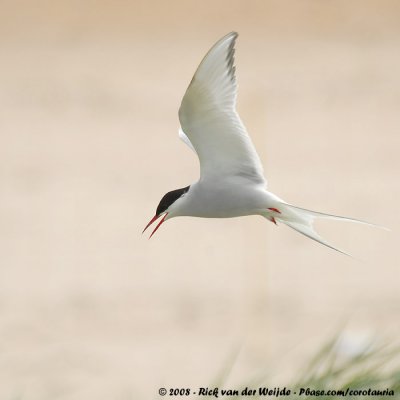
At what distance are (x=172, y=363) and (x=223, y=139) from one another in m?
4.25

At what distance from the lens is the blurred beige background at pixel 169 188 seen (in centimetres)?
774

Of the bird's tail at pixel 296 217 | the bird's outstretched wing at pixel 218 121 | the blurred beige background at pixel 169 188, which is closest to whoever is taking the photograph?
the bird's outstretched wing at pixel 218 121

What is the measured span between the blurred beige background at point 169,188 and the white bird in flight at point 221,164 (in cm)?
386

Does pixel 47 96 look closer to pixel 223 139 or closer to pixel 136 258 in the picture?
pixel 136 258

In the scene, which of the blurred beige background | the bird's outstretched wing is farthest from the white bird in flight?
the blurred beige background

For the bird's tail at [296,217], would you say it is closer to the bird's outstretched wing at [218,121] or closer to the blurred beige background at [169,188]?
the bird's outstretched wing at [218,121]

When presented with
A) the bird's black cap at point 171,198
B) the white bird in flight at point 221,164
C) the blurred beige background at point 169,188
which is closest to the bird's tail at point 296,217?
the white bird in flight at point 221,164

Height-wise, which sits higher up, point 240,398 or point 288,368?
point 240,398

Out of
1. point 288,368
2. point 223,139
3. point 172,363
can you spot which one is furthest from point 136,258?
point 223,139

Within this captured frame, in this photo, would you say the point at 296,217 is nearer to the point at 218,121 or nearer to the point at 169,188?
the point at 218,121

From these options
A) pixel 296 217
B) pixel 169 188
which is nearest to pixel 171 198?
pixel 296 217

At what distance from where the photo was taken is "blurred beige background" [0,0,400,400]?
7738 millimetres

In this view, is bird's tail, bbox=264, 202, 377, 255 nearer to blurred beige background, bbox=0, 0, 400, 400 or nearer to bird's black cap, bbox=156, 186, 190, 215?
bird's black cap, bbox=156, 186, 190, 215

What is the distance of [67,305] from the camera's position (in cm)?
790
